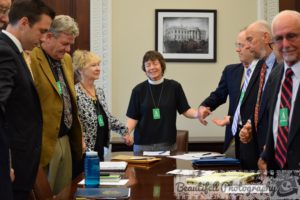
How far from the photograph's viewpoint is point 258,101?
12.5 feet

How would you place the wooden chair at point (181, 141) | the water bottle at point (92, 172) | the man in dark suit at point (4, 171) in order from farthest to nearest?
the wooden chair at point (181, 141) < the water bottle at point (92, 172) < the man in dark suit at point (4, 171)

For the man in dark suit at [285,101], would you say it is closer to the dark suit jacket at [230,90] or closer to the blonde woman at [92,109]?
the dark suit jacket at [230,90]

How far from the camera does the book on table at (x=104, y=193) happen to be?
2447 mm

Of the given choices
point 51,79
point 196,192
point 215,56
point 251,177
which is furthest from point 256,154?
point 215,56

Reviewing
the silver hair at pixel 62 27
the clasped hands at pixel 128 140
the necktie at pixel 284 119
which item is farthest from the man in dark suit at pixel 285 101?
the clasped hands at pixel 128 140

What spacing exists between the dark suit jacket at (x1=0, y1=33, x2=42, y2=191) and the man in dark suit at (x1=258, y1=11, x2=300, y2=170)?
1.33 meters

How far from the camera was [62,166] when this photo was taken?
3.80 m

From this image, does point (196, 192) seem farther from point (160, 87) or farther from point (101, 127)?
point (160, 87)

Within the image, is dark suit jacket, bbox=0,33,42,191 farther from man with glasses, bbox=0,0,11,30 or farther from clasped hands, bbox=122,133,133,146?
clasped hands, bbox=122,133,133,146

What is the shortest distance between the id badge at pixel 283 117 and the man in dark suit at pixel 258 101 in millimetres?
620

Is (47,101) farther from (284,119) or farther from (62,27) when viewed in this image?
(284,119)

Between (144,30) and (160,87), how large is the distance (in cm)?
149

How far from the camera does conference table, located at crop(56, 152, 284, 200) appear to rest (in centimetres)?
252

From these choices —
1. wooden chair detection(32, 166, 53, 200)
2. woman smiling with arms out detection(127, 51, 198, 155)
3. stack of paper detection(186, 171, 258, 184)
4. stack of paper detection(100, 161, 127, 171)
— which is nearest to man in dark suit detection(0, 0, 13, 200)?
wooden chair detection(32, 166, 53, 200)
